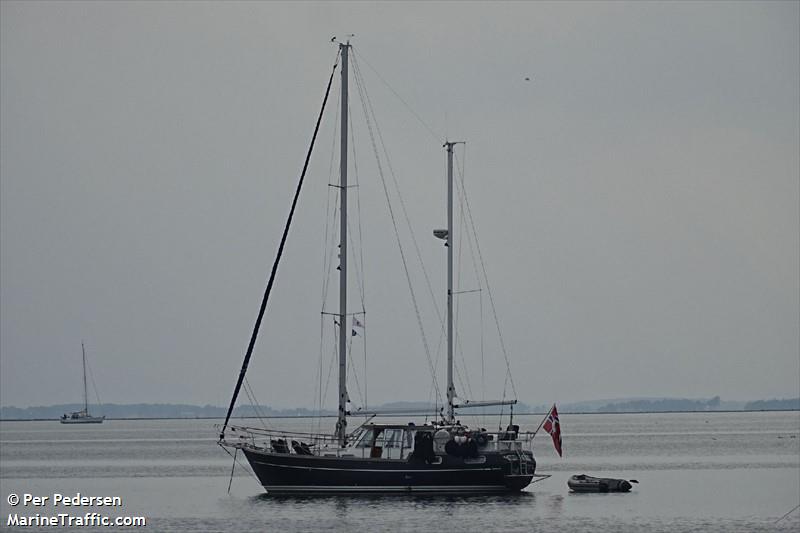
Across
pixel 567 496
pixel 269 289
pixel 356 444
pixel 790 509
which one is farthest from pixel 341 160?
pixel 790 509

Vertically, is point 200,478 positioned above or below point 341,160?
below

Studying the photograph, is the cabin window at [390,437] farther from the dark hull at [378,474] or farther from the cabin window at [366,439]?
the dark hull at [378,474]

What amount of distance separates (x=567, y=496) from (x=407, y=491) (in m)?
9.70

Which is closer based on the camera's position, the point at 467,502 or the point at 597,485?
the point at 467,502

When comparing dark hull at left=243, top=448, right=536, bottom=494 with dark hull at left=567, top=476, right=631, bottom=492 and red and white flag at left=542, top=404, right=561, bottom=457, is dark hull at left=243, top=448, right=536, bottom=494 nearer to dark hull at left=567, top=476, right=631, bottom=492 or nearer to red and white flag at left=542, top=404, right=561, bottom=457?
red and white flag at left=542, top=404, right=561, bottom=457

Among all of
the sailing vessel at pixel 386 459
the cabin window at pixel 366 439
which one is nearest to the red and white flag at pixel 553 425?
the sailing vessel at pixel 386 459

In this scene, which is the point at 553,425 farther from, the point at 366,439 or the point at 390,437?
the point at 366,439

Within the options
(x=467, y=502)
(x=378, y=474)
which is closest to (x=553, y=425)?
(x=467, y=502)

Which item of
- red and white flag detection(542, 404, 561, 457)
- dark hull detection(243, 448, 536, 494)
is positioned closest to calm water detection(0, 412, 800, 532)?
dark hull detection(243, 448, 536, 494)

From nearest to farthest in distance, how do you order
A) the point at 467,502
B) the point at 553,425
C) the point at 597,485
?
the point at 467,502 → the point at 553,425 → the point at 597,485

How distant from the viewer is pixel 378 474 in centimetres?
6066

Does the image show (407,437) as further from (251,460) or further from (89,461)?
(89,461)

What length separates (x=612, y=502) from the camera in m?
63.6

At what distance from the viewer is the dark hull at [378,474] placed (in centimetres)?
6072
